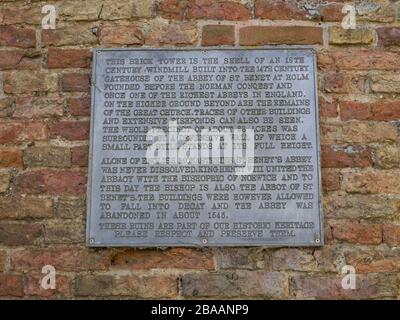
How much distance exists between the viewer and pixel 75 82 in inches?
117

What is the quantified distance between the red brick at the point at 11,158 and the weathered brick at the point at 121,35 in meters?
0.67

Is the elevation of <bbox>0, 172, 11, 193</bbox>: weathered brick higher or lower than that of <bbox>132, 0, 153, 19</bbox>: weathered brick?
lower

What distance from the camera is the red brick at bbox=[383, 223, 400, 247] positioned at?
9.18 feet

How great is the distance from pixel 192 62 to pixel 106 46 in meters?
0.43

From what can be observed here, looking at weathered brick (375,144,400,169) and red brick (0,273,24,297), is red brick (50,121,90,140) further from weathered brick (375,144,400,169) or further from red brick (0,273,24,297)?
weathered brick (375,144,400,169)

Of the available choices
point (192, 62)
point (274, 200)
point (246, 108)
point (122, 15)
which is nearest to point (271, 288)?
point (274, 200)

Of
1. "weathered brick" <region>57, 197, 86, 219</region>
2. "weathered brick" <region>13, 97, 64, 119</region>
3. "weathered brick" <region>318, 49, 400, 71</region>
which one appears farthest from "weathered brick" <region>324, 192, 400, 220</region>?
"weathered brick" <region>13, 97, 64, 119</region>

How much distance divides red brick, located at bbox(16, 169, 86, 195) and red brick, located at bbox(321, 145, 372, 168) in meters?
1.13

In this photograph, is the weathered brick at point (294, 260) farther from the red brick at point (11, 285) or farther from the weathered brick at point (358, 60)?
the red brick at point (11, 285)

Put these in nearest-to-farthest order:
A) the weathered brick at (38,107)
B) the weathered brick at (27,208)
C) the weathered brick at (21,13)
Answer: the weathered brick at (27,208) → the weathered brick at (38,107) → the weathered brick at (21,13)

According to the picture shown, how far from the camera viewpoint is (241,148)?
9.35 feet

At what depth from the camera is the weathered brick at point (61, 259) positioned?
9.18 feet

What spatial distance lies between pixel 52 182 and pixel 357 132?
4.73 ft

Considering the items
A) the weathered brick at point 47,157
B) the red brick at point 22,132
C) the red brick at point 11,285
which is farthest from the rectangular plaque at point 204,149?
the red brick at point 11,285
